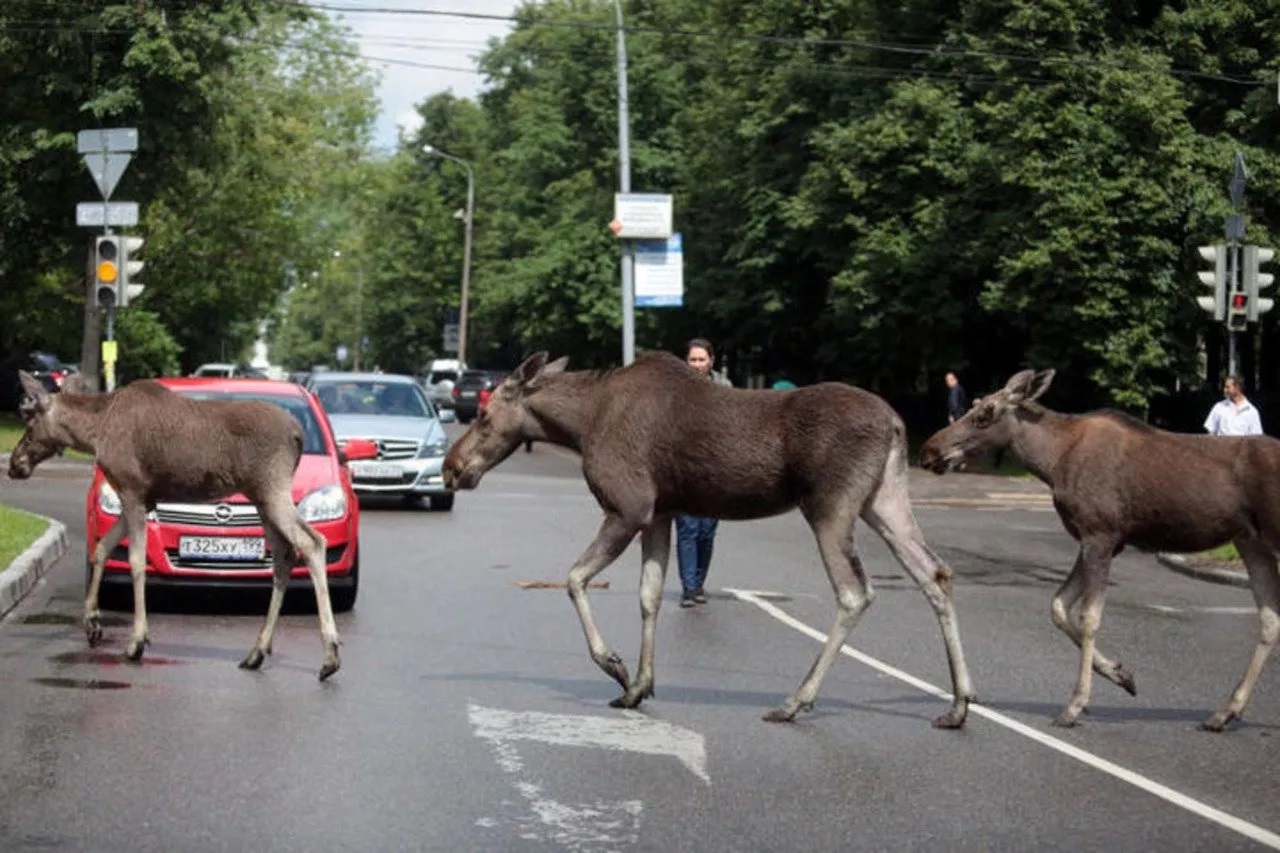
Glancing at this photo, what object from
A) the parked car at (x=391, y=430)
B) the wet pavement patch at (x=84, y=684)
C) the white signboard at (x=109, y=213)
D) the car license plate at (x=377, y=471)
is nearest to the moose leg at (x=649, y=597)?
the wet pavement patch at (x=84, y=684)

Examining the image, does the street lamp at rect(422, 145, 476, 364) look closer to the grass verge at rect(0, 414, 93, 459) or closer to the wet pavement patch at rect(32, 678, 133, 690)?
the grass verge at rect(0, 414, 93, 459)

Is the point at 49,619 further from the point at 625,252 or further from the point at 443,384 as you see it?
the point at 443,384

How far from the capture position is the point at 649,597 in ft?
38.3

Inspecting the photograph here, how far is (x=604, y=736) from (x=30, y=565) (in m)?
8.90

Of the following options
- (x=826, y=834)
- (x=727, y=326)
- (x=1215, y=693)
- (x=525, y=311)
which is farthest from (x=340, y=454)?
(x=525, y=311)

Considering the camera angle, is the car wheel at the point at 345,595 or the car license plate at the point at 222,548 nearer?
the car license plate at the point at 222,548

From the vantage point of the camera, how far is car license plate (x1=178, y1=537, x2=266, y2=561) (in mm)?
15734

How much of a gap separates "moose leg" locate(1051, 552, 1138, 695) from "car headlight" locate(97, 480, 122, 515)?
6.72 meters

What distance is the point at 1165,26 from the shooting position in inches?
1706

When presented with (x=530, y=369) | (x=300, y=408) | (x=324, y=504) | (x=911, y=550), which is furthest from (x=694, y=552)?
(x=911, y=550)

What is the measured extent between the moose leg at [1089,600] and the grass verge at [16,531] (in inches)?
359

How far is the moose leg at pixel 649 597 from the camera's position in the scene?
11.5 meters

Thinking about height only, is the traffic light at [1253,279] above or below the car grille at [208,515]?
above

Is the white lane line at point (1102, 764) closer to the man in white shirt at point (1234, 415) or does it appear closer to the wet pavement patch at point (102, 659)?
the wet pavement patch at point (102, 659)
